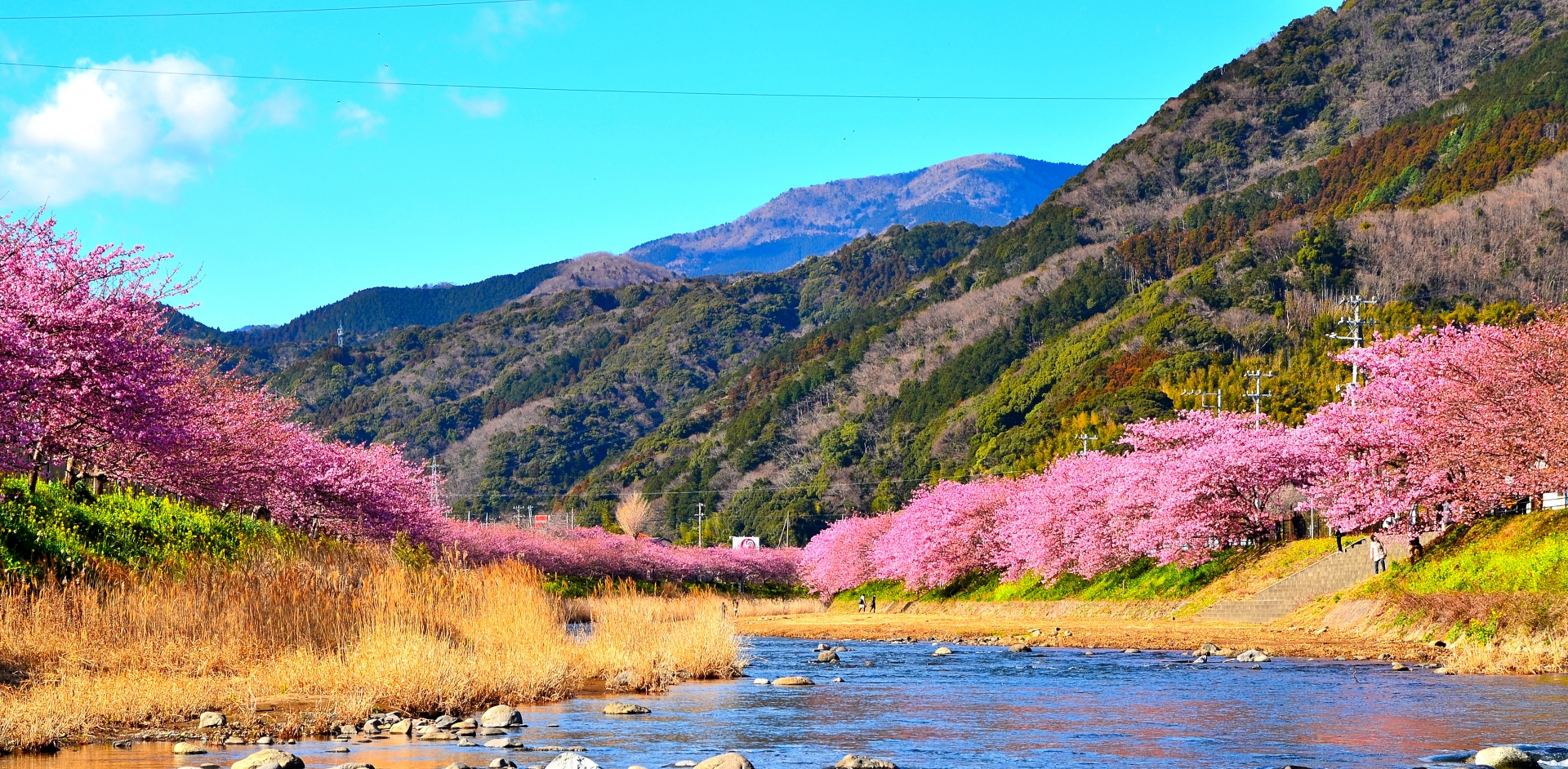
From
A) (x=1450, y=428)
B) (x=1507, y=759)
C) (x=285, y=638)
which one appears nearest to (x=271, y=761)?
(x=285, y=638)

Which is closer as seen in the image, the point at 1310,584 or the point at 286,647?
the point at 286,647

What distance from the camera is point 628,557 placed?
423 ft

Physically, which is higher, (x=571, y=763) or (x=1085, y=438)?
(x=1085, y=438)

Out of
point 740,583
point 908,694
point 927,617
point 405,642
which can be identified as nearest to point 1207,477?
point 927,617

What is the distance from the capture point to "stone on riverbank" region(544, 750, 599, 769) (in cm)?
1385

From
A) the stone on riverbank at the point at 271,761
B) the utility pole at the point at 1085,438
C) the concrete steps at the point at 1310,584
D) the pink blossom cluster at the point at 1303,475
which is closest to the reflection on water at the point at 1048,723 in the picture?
the stone on riverbank at the point at 271,761

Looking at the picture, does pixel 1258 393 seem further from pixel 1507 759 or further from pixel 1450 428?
pixel 1507 759

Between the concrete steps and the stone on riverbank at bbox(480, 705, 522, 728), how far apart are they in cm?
3408

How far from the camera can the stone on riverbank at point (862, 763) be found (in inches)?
579

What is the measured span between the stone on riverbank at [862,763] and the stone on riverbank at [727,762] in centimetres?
101

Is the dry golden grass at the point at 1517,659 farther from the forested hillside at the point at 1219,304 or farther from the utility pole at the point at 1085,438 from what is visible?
the forested hillside at the point at 1219,304

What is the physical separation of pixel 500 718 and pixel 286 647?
5.15 metres

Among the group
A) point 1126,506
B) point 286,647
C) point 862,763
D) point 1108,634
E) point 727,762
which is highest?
point 1126,506

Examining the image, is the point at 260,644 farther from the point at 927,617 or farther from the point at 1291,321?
the point at 1291,321
